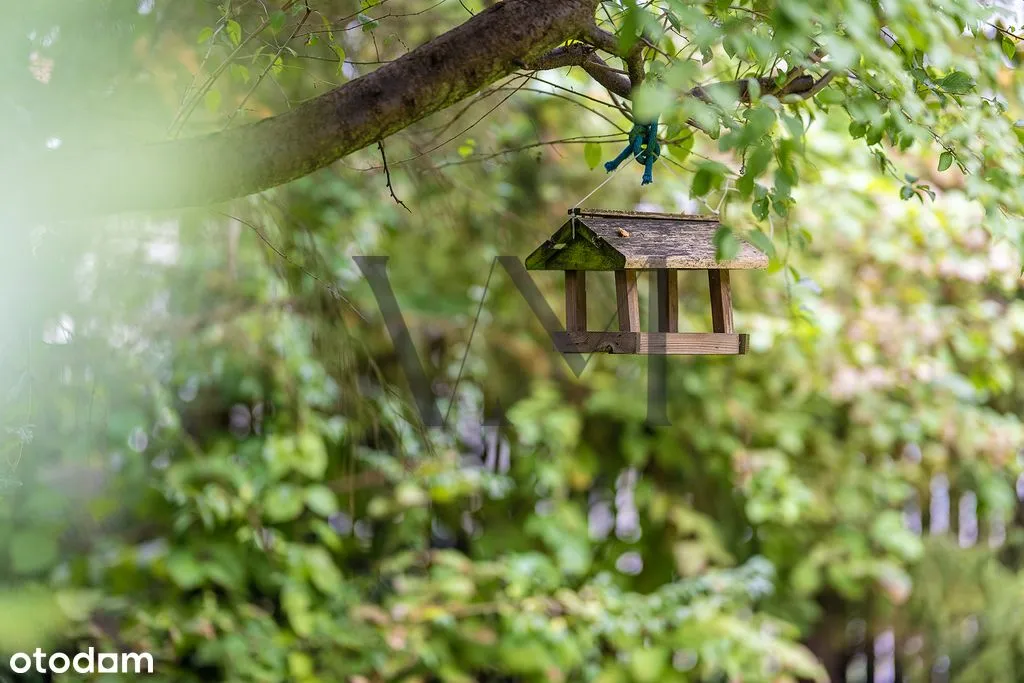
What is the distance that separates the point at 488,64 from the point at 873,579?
2.69 meters

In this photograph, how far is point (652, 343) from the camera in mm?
1335

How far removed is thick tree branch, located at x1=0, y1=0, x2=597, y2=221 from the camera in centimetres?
117

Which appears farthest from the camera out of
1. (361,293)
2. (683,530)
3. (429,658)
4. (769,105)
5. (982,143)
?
(683,530)

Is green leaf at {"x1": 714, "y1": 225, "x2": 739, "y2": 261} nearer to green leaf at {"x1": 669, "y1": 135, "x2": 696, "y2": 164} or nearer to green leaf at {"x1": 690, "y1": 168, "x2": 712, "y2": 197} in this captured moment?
green leaf at {"x1": 690, "y1": 168, "x2": 712, "y2": 197}

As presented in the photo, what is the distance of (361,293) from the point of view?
2.99 meters

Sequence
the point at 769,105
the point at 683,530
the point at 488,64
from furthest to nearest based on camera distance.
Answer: the point at 683,530
the point at 488,64
the point at 769,105

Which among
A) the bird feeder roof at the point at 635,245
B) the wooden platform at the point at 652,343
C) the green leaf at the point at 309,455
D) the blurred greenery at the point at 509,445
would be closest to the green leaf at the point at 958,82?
the bird feeder roof at the point at 635,245

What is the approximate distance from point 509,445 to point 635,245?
2055mm

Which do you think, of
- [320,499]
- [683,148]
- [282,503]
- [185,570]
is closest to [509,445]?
[320,499]

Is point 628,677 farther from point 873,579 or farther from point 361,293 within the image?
point 361,293

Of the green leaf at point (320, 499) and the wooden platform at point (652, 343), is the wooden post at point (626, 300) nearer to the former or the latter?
the wooden platform at point (652, 343)

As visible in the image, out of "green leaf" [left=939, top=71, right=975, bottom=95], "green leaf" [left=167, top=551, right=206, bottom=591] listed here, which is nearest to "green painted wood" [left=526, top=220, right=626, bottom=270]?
"green leaf" [left=939, top=71, right=975, bottom=95]

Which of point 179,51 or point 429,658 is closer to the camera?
point 179,51

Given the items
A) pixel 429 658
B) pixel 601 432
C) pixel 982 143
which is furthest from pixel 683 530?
pixel 982 143
